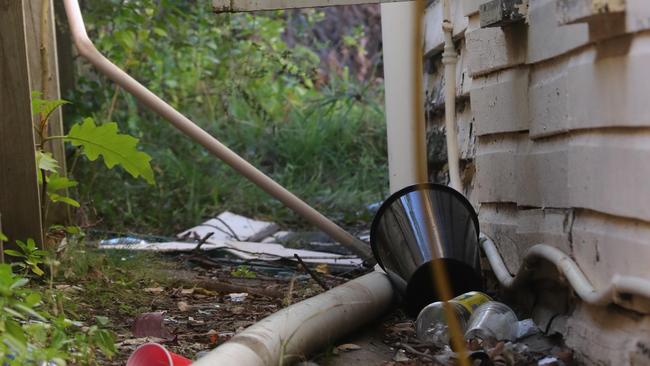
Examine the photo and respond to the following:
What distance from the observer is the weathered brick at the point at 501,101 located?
2.68m

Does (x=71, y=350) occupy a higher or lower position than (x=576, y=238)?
lower

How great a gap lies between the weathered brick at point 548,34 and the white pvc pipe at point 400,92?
115 cm

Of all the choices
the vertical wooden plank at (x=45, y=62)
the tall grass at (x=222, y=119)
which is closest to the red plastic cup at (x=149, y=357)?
the vertical wooden plank at (x=45, y=62)

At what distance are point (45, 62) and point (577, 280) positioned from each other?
2.35 metres

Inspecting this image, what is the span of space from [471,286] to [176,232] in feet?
8.49

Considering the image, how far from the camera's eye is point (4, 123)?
2.89 m

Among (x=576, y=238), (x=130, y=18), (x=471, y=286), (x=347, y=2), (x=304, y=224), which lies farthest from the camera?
(x=304, y=224)

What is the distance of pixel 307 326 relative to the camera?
225cm

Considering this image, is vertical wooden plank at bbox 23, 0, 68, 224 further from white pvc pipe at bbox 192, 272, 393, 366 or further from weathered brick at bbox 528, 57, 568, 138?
weathered brick at bbox 528, 57, 568, 138

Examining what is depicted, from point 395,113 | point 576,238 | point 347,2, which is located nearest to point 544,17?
point 576,238

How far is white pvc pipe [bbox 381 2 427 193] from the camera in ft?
12.2

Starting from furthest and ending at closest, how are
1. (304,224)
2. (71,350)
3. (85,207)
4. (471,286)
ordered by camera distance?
(304,224) → (85,207) → (471,286) → (71,350)

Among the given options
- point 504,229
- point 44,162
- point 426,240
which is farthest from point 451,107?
point 44,162

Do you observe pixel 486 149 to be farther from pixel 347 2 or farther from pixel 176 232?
pixel 176 232
